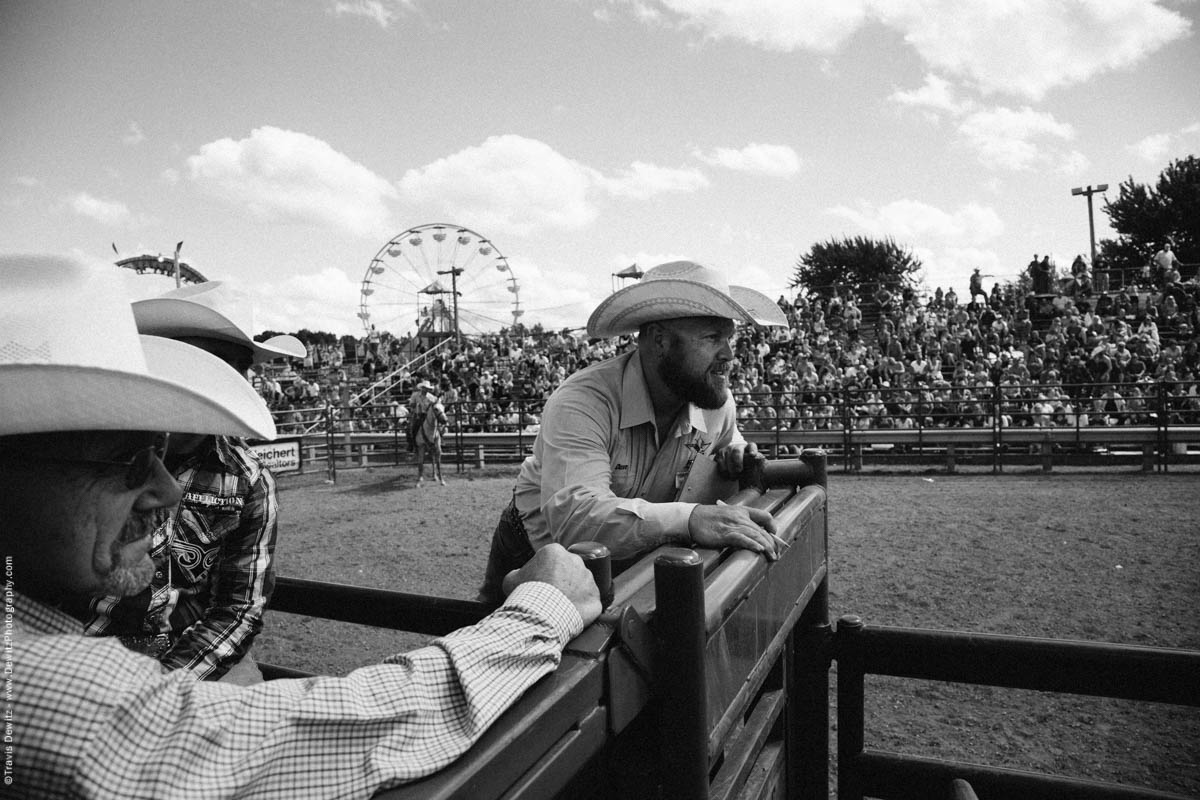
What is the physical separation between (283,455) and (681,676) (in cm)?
1549

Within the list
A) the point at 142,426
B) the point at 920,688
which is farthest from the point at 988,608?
the point at 142,426

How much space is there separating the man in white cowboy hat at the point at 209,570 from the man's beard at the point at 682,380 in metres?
1.37

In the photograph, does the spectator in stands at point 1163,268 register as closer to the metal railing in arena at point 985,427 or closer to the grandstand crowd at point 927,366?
the grandstand crowd at point 927,366

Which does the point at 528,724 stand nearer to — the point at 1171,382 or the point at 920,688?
the point at 920,688

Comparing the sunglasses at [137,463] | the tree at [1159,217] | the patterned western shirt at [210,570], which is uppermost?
the tree at [1159,217]

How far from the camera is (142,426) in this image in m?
0.95

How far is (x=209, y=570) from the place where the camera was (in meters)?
2.17

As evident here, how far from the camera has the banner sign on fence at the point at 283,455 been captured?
14.3 m

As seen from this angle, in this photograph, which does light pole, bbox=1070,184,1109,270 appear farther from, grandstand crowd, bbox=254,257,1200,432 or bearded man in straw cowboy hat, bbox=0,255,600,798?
bearded man in straw cowboy hat, bbox=0,255,600,798

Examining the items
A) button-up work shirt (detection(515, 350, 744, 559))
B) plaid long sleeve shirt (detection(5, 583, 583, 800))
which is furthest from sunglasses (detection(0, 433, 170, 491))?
button-up work shirt (detection(515, 350, 744, 559))

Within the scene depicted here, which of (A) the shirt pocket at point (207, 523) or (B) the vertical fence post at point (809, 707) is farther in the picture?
(B) the vertical fence post at point (809, 707)

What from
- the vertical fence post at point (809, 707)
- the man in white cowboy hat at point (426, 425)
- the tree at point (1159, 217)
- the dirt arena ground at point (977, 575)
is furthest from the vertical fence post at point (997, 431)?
the tree at point (1159, 217)

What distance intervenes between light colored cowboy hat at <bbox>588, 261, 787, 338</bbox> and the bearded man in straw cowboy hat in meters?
1.59

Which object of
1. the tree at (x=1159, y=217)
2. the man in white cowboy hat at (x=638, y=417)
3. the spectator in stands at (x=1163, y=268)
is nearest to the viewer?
the man in white cowboy hat at (x=638, y=417)
